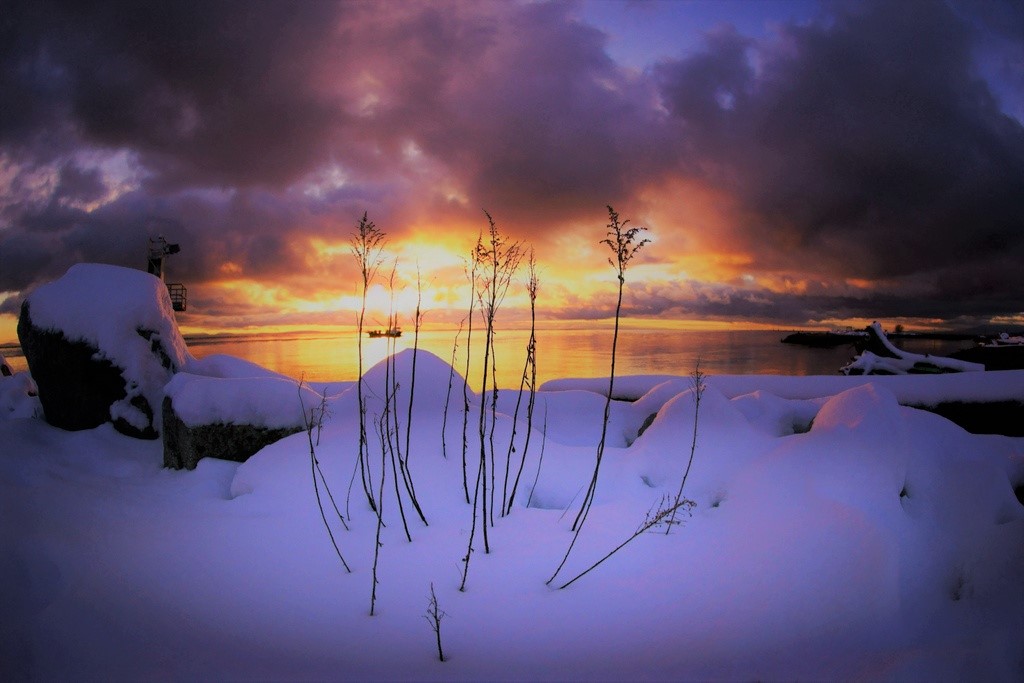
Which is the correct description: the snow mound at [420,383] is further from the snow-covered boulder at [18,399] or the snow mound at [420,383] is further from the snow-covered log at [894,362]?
the snow-covered log at [894,362]

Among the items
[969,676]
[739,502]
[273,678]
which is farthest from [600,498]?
[273,678]

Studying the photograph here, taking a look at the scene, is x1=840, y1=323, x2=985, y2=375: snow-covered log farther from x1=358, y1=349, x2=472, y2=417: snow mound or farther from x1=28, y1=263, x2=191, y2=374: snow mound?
x1=28, y1=263, x2=191, y2=374: snow mound

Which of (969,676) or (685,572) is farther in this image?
(685,572)

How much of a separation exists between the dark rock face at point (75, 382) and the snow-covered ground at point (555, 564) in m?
1.58

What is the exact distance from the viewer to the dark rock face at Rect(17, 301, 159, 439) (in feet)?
20.3

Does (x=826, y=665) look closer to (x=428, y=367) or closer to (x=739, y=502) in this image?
(x=739, y=502)

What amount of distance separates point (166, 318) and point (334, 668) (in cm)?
643

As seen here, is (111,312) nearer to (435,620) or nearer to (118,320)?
(118,320)

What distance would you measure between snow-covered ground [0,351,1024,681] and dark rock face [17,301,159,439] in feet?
5.20

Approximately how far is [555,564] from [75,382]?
667 centimetres

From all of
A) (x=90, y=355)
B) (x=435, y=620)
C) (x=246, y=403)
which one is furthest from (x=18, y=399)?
(x=435, y=620)

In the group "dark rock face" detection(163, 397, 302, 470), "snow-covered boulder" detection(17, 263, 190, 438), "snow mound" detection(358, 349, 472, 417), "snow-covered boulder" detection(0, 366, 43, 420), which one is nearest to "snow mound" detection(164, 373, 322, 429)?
"dark rock face" detection(163, 397, 302, 470)

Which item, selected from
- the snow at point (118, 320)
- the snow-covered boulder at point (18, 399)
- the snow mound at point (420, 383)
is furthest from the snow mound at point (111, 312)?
the snow mound at point (420, 383)

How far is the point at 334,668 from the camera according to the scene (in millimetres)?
2189
